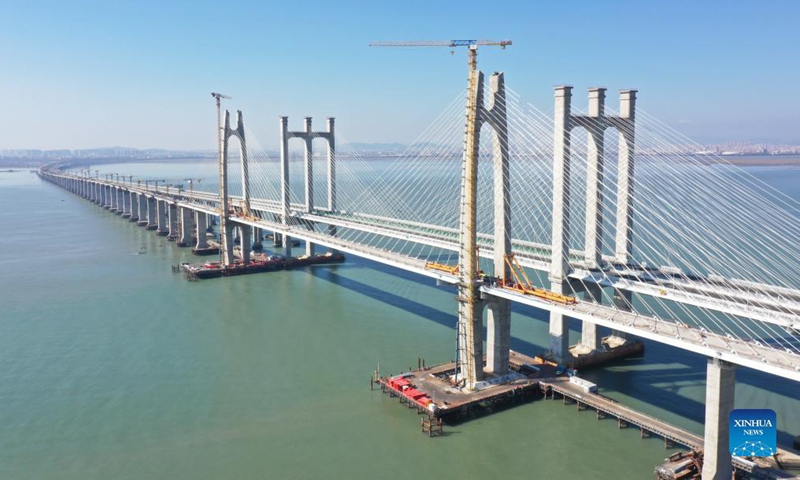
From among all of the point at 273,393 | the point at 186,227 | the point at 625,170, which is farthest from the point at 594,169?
the point at 186,227

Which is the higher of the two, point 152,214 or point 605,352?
point 152,214

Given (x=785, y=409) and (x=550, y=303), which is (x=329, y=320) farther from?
(x=785, y=409)

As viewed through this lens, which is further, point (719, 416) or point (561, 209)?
point (561, 209)

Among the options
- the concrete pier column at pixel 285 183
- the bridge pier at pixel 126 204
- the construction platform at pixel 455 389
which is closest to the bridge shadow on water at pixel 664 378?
the construction platform at pixel 455 389

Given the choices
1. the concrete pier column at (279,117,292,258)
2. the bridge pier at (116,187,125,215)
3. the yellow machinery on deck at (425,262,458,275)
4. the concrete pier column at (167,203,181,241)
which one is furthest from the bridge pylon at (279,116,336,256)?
A: the bridge pier at (116,187,125,215)

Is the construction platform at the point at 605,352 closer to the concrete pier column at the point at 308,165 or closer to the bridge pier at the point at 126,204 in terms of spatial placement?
the concrete pier column at the point at 308,165

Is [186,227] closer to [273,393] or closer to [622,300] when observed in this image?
[273,393]
